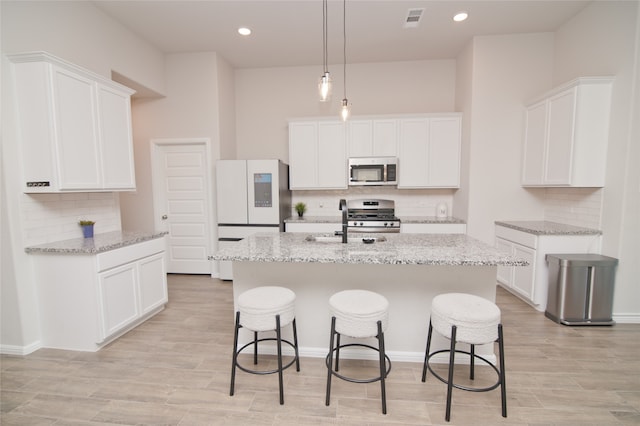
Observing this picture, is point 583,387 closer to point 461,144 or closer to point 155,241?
point 461,144

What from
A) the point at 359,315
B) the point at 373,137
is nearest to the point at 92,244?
the point at 359,315

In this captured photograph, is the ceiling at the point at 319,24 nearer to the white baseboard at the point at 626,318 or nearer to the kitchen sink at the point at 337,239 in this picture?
the kitchen sink at the point at 337,239

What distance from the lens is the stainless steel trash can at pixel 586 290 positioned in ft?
9.82

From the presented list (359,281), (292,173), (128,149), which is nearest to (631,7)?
(359,281)

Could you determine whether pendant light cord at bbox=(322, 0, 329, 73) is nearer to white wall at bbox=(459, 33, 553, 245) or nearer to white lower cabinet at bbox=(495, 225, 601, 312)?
white wall at bbox=(459, 33, 553, 245)

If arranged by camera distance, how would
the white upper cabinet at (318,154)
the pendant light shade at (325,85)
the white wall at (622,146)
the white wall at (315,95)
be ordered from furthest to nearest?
the white wall at (315,95) < the white upper cabinet at (318,154) < the white wall at (622,146) < the pendant light shade at (325,85)

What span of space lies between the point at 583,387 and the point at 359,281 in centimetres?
173

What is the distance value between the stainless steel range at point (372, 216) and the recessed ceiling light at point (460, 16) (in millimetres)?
2543

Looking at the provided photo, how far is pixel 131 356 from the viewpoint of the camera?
2545mm

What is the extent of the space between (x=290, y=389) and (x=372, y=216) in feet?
9.99

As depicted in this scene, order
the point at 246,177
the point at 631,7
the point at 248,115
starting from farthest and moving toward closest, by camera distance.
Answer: the point at 248,115 → the point at 246,177 → the point at 631,7

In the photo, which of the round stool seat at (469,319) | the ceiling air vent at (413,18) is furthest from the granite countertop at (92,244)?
the ceiling air vent at (413,18)

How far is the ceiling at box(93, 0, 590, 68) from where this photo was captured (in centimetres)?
331

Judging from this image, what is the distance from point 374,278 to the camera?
236 cm
